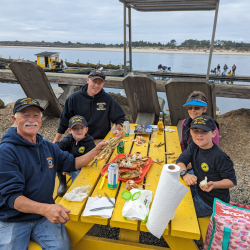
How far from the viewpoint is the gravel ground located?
2.69 meters

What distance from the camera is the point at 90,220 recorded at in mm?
1641

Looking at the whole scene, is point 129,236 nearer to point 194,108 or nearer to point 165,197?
point 165,197

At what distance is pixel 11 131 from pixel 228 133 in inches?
204

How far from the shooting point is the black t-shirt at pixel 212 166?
78.9 inches

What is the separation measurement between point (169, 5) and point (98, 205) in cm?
558

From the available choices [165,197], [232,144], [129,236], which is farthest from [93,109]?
[232,144]

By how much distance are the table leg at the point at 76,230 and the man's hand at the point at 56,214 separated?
0.25m

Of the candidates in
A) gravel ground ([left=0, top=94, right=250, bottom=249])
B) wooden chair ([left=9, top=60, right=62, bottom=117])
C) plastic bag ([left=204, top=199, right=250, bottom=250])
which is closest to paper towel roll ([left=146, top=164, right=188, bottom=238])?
plastic bag ([left=204, top=199, right=250, bottom=250])

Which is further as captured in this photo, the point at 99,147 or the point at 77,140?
the point at 77,140

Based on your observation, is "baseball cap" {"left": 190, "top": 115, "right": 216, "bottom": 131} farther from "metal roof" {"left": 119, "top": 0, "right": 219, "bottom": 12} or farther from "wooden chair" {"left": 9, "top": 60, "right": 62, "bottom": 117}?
"wooden chair" {"left": 9, "top": 60, "right": 62, "bottom": 117}

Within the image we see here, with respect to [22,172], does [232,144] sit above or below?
below

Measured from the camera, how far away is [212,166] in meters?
2.08

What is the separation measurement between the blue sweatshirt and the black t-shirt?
140 centimetres

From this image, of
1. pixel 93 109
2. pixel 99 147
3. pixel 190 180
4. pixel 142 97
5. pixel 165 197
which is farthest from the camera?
pixel 142 97
